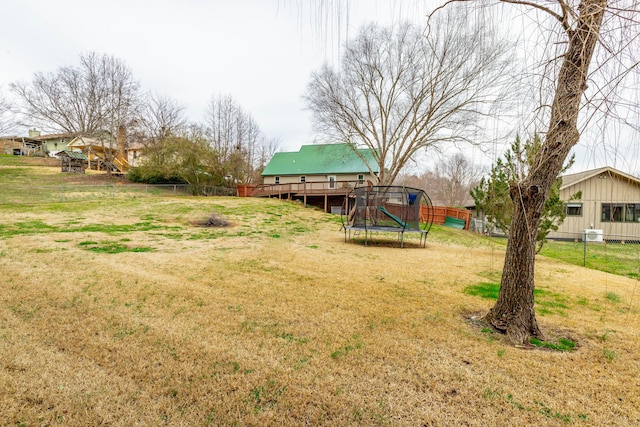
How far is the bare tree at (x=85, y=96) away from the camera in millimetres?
25234

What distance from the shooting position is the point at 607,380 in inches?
90.6

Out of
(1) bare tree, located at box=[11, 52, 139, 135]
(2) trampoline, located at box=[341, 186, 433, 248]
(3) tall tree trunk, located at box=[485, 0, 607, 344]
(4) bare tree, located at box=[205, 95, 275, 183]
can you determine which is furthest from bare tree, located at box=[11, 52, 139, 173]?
(3) tall tree trunk, located at box=[485, 0, 607, 344]

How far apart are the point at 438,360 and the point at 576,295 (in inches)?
158

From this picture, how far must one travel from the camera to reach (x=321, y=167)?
2781cm

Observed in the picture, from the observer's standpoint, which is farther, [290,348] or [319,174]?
[319,174]

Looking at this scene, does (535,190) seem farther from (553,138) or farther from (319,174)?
(319,174)

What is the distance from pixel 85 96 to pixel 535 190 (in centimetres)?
3734

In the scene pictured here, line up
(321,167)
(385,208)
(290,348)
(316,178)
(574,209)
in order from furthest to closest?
(321,167) < (316,178) < (574,209) < (385,208) < (290,348)

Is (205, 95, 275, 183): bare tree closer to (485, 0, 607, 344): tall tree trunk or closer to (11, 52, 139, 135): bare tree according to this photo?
(11, 52, 139, 135): bare tree

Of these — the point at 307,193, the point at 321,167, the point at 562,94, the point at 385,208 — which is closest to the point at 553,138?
the point at 562,94

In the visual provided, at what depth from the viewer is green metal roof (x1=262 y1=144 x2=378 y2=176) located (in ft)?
86.3

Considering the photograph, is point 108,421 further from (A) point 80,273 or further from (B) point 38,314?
(A) point 80,273

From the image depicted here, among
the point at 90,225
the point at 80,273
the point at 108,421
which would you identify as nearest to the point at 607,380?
the point at 108,421

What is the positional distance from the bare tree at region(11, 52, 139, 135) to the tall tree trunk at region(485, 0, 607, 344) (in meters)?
30.3
